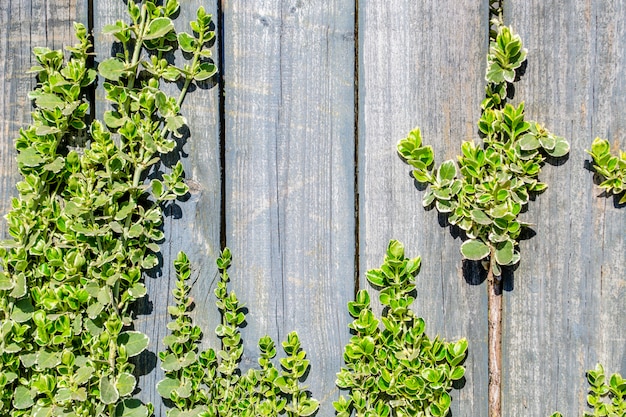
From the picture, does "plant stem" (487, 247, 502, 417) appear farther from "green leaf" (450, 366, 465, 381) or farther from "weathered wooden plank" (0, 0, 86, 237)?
"weathered wooden plank" (0, 0, 86, 237)

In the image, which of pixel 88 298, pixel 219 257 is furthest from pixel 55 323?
pixel 219 257

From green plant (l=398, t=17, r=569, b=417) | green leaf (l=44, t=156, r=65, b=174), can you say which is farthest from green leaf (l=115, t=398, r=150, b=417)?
green plant (l=398, t=17, r=569, b=417)

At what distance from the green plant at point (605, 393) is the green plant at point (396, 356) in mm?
247

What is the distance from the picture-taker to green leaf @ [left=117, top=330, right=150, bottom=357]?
1.15 m

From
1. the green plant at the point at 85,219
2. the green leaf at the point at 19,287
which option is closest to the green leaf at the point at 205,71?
the green plant at the point at 85,219

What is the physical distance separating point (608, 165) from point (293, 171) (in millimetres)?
587

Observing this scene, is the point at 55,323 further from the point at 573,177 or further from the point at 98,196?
the point at 573,177

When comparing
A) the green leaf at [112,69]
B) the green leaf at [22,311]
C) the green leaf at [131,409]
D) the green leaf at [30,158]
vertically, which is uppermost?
the green leaf at [112,69]

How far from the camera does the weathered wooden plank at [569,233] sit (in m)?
1.14

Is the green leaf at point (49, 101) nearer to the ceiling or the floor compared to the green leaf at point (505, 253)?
nearer to the ceiling

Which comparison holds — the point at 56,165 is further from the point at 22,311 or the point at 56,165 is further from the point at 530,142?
the point at 530,142

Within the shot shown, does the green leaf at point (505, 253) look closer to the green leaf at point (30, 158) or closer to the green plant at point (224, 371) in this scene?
the green plant at point (224, 371)

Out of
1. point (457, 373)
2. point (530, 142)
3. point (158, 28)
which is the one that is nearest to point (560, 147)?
point (530, 142)

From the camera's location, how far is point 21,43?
1.16m
